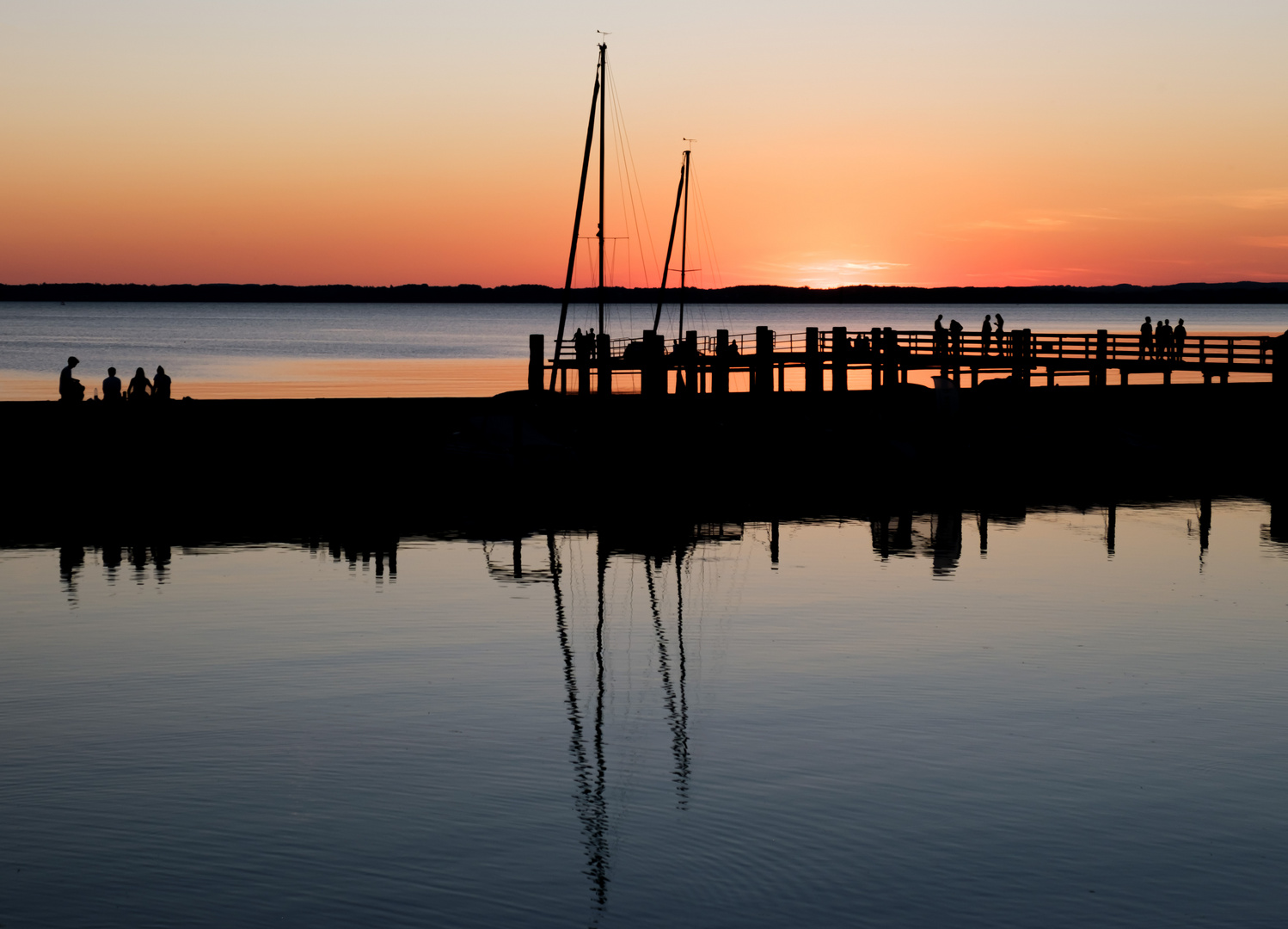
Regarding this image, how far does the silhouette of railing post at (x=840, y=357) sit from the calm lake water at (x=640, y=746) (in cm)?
2488

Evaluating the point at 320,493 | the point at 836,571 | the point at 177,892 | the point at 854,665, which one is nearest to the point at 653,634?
the point at 854,665

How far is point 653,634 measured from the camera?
24125 millimetres

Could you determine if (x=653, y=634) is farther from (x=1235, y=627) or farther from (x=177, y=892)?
(x=177, y=892)

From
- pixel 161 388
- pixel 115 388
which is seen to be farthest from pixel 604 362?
pixel 115 388

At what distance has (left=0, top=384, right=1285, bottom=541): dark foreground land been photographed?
38.9 m

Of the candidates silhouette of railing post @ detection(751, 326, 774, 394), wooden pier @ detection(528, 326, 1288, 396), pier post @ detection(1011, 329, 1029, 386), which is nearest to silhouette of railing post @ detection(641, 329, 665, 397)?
wooden pier @ detection(528, 326, 1288, 396)

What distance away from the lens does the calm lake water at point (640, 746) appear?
12250 mm

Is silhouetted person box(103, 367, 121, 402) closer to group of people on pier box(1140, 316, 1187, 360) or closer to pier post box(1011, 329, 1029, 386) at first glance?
pier post box(1011, 329, 1029, 386)

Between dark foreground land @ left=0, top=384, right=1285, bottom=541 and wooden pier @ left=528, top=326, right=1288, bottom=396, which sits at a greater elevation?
wooden pier @ left=528, top=326, right=1288, bottom=396

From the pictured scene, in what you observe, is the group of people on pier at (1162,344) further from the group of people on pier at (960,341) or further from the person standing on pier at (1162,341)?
the group of people on pier at (960,341)

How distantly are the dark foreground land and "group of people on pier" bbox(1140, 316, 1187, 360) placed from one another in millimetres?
1940

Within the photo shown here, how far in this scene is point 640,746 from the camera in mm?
17047

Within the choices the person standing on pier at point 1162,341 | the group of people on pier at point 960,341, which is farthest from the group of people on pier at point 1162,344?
the group of people on pier at point 960,341

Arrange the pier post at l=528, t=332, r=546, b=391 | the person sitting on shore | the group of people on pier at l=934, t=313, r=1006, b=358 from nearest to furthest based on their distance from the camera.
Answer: the person sitting on shore < the pier post at l=528, t=332, r=546, b=391 < the group of people on pier at l=934, t=313, r=1006, b=358
